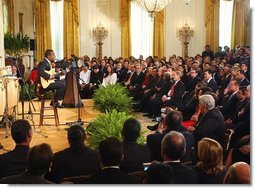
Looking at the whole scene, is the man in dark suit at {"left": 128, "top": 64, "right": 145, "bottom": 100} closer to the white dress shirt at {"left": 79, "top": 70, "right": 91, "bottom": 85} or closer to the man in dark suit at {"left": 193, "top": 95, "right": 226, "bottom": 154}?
the white dress shirt at {"left": 79, "top": 70, "right": 91, "bottom": 85}

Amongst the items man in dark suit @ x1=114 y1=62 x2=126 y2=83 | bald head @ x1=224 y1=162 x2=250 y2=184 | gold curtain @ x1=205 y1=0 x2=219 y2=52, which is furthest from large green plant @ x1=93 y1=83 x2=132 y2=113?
gold curtain @ x1=205 y1=0 x2=219 y2=52

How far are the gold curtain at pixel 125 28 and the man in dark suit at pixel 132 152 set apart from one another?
42.0ft

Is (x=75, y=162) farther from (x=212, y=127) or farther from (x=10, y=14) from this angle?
(x=10, y=14)

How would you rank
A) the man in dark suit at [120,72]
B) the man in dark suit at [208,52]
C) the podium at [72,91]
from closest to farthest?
the podium at [72,91] < the man in dark suit at [120,72] < the man in dark suit at [208,52]

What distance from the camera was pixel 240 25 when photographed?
51.6 feet

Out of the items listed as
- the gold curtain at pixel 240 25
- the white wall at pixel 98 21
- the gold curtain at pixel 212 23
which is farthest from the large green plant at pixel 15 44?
the gold curtain at pixel 240 25

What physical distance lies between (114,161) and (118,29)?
14.1 m

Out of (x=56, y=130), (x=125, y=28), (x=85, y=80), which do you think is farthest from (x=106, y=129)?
(x=125, y=28)

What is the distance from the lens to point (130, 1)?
54.6ft

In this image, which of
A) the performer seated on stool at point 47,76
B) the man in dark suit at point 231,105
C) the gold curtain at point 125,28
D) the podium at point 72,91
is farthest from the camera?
the gold curtain at point 125,28

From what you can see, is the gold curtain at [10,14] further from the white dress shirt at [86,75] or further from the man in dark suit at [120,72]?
the man in dark suit at [120,72]

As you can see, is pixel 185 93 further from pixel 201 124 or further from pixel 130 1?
pixel 130 1

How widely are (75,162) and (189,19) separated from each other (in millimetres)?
13696

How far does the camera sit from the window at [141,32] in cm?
1681
